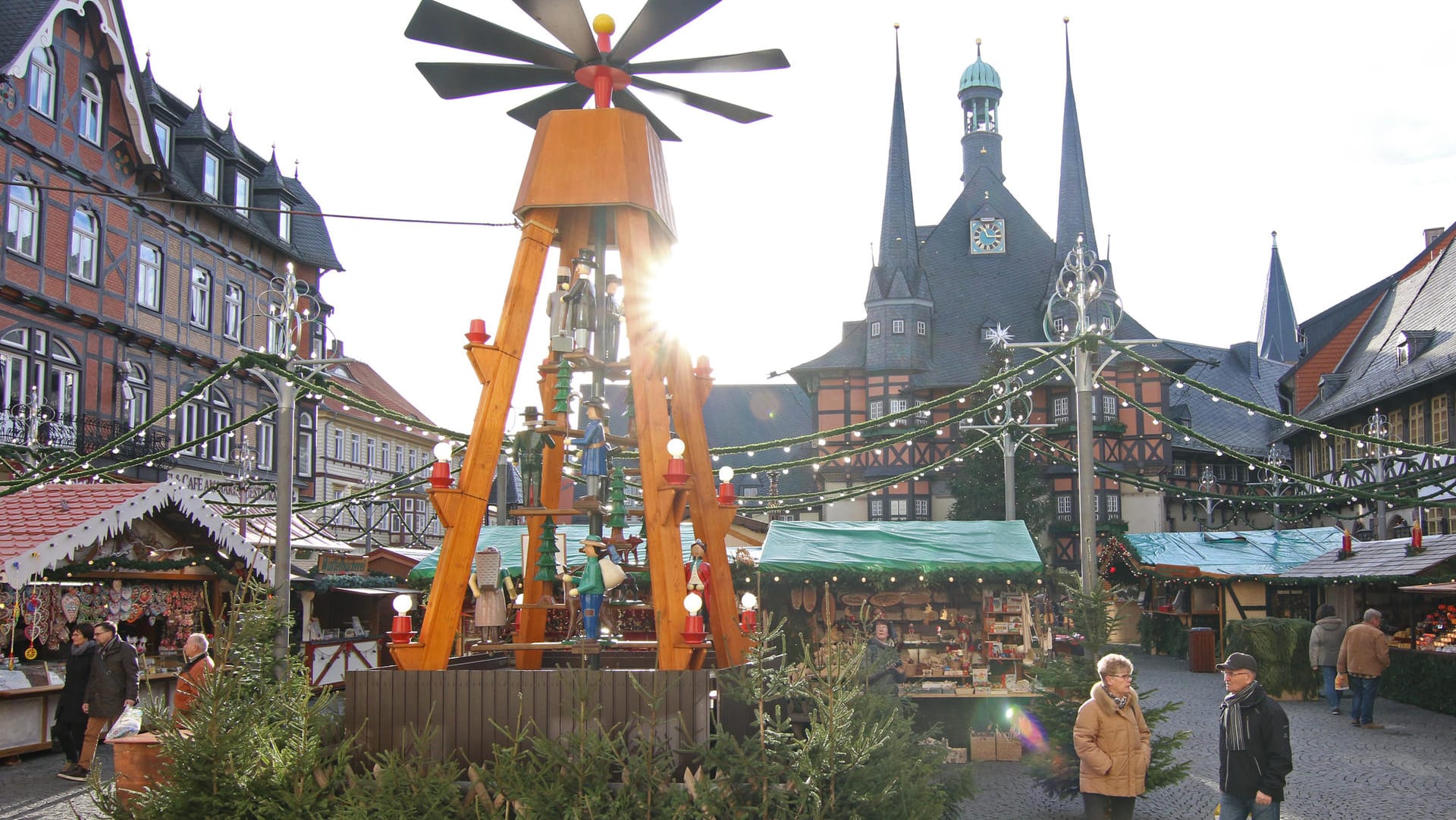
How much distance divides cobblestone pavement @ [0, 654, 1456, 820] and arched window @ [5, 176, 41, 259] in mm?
14849

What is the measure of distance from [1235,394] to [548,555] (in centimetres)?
5933

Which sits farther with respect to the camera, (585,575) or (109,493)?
(109,493)

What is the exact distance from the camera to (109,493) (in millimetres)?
15617

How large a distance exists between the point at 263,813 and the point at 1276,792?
5.77 meters

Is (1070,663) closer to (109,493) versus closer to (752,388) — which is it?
(109,493)

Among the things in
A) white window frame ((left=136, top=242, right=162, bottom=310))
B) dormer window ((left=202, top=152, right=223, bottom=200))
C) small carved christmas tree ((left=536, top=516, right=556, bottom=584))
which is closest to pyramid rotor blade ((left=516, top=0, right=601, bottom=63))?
small carved christmas tree ((left=536, top=516, right=556, bottom=584))

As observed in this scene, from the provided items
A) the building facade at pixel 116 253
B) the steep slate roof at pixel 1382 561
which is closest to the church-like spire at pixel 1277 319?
the steep slate roof at pixel 1382 561

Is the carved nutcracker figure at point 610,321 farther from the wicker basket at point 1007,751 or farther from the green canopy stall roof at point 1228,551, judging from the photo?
the green canopy stall roof at point 1228,551

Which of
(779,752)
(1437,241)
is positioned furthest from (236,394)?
(1437,241)

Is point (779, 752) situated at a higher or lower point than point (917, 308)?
lower

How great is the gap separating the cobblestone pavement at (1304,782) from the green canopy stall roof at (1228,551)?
10405 mm

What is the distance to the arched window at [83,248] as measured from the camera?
27.5 meters

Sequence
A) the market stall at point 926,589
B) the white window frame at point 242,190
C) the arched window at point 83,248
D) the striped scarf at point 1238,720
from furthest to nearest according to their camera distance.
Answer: the white window frame at point 242,190
the arched window at point 83,248
the market stall at point 926,589
the striped scarf at point 1238,720

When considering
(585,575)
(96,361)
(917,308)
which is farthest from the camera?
(917,308)
